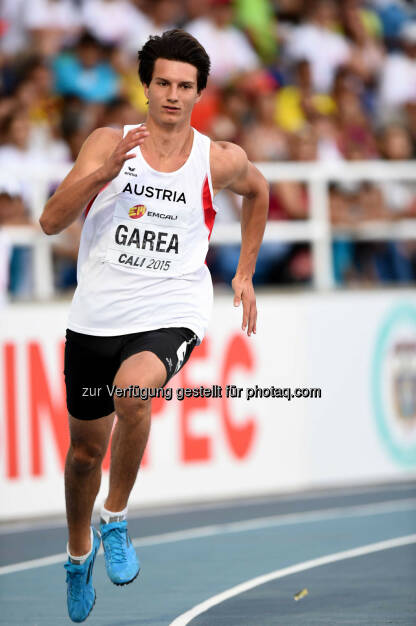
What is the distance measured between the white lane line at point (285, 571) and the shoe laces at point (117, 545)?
0.85 meters

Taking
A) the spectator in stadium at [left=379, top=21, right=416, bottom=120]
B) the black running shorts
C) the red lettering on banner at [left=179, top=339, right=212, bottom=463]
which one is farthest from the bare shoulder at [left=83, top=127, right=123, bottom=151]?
the spectator in stadium at [left=379, top=21, right=416, bottom=120]

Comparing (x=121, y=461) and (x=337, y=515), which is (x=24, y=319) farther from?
(x=121, y=461)

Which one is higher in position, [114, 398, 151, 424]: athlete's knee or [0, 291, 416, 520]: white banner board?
[0, 291, 416, 520]: white banner board

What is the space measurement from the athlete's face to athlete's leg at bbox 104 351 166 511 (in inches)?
45.5

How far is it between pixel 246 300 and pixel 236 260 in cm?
638

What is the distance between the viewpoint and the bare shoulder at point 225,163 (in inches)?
271

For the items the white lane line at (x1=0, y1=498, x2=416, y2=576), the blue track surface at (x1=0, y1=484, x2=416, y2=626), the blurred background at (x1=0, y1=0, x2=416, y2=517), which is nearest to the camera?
the blue track surface at (x1=0, y1=484, x2=416, y2=626)

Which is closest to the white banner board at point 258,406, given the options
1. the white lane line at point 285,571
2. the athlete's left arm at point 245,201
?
the white lane line at point 285,571

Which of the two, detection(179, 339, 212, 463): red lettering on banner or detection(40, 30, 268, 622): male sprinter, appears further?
detection(179, 339, 212, 463): red lettering on banner

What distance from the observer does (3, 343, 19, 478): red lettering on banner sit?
1179 cm

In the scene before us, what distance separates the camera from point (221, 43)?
15672 mm

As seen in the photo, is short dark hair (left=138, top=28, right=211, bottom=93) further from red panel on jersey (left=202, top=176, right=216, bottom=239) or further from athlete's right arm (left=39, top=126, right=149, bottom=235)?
red panel on jersey (left=202, top=176, right=216, bottom=239)

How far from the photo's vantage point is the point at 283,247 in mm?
13984

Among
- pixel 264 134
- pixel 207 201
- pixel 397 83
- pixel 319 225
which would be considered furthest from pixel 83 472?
pixel 397 83
